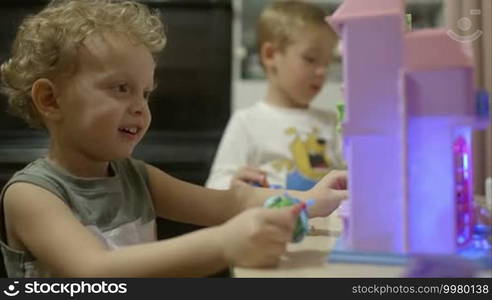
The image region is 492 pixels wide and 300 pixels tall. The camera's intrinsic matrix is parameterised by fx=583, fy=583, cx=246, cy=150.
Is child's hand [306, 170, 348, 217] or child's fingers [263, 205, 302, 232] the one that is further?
child's hand [306, 170, 348, 217]

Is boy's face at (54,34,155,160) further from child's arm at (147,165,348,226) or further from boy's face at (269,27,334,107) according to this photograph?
boy's face at (269,27,334,107)

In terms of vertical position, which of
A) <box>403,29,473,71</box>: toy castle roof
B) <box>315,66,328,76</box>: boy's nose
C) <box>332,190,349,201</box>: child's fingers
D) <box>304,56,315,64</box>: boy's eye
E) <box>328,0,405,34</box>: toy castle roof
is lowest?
<box>332,190,349,201</box>: child's fingers

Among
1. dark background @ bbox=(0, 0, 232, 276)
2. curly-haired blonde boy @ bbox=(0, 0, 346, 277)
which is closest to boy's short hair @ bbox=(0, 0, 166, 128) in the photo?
curly-haired blonde boy @ bbox=(0, 0, 346, 277)

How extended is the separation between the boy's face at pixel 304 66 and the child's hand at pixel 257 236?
0.93m

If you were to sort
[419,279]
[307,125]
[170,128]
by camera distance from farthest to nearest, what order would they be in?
[170,128]
[307,125]
[419,279]

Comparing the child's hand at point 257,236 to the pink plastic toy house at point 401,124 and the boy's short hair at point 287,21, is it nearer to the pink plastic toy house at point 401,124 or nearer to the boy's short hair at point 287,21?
the pink plastic toy house at point 401,124

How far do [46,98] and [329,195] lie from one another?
294 millimetres

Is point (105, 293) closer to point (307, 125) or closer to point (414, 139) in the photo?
point (414, 139)

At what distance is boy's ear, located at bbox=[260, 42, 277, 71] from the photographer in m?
1.40

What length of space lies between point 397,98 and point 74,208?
30cm

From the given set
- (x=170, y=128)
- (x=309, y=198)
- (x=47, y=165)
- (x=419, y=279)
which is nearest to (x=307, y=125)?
(x=170, y=128)

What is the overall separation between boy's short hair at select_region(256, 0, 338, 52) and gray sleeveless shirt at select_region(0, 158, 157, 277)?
795 mm

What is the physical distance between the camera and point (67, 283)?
0.42 m

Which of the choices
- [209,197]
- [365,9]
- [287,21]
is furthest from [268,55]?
[365,9]
